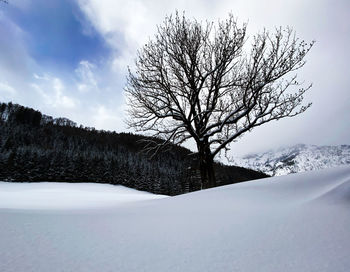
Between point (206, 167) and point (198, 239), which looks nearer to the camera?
point (198, 239)

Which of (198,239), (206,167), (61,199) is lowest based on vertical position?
(198,239)

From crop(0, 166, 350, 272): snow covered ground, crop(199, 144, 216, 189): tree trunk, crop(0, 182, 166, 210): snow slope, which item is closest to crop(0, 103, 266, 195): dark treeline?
crop(0, 182, 166, 210): snow slope

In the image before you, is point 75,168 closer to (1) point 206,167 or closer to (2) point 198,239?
(1) point 206,167

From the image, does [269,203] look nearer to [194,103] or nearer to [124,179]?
[194,103]

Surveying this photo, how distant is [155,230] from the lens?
190 centimetres

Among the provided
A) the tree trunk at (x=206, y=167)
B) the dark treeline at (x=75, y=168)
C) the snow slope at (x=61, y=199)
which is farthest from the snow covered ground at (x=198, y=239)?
the dark treeline at (x=75, y=168)

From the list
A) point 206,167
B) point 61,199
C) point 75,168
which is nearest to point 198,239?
point 206,167

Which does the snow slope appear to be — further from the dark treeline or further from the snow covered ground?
the dark treeline

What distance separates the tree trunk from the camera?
7421 millimetres

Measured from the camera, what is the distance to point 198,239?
1.64 m

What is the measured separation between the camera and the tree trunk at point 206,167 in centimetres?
742

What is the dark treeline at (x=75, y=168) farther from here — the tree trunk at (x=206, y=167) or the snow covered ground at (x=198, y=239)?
the snow covered ground at (x=198, y=239)

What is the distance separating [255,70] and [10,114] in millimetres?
101494

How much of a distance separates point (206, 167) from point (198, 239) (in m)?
6.01
